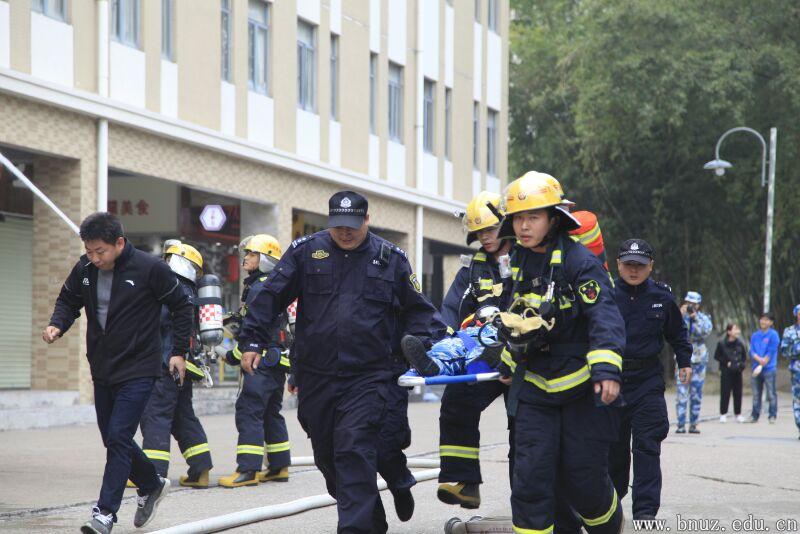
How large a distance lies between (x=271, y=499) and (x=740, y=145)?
30918 mm

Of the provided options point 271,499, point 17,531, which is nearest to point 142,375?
Answer: point 17,531

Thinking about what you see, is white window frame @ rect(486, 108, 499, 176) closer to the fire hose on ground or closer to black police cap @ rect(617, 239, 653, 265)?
the fire hose on ground

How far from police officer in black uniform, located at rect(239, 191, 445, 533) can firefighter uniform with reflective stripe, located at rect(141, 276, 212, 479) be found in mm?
2850

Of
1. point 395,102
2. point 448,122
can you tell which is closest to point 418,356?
point 395,102

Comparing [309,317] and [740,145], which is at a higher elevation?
[740,145]

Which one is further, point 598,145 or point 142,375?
point 598,145

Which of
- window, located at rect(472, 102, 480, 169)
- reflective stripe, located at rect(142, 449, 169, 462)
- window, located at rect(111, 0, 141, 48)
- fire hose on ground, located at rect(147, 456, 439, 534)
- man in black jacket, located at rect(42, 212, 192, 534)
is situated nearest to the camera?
fire hose on ground, located at rect(147, 456, 439, 534)

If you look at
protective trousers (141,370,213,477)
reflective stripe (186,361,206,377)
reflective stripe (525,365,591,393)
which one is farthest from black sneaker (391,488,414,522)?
reflective stripe (186,361,206,377)

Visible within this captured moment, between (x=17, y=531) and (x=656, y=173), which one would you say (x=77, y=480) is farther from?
(x=656, y=173)

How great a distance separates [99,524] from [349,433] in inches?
63.9

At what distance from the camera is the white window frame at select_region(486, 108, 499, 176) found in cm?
3570

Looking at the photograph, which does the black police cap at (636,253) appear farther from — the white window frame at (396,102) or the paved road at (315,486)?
the white window frame at (396,102)

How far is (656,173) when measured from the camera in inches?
1614

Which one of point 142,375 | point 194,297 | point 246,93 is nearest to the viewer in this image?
point 142,375
